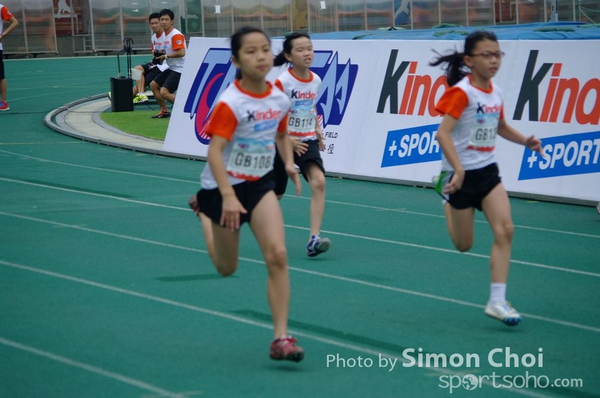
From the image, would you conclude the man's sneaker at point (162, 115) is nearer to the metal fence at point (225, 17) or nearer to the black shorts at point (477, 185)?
the black shorts at point (477, 185)

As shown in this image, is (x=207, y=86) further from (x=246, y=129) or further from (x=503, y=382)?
(x=503, y=382)

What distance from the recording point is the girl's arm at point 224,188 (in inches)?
242

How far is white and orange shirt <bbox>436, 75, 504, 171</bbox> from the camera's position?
7391mm

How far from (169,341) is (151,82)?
15362 millimetres

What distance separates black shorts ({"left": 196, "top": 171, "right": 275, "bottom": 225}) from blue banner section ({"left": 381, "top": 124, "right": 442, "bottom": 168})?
23.8 ft

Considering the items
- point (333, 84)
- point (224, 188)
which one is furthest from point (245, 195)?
point (333, 84)

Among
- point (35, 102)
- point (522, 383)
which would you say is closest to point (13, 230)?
point (522, 383)

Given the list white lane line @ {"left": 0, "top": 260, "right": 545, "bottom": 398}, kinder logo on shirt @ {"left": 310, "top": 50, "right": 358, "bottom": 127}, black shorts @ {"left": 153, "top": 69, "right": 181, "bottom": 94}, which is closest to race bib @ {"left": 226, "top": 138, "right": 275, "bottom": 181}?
white lane line @ {"left": 0, "top": 260, "right": 545, "bottom": 398}

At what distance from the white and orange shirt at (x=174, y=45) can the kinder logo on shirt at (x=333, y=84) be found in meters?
6.67

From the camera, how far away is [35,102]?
26.4m

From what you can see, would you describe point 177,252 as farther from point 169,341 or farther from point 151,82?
point 151,82

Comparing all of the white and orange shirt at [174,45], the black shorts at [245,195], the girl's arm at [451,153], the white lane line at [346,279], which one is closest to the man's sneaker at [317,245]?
the white lane line at [346,279]

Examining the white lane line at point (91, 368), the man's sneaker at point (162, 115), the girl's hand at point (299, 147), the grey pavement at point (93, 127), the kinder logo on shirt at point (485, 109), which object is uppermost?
the kinder logo on shirt at point (485, 109)

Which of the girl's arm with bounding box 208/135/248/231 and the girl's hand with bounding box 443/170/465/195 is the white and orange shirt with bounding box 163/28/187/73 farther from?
the girl's arm with bounding box 208/135/248/231
